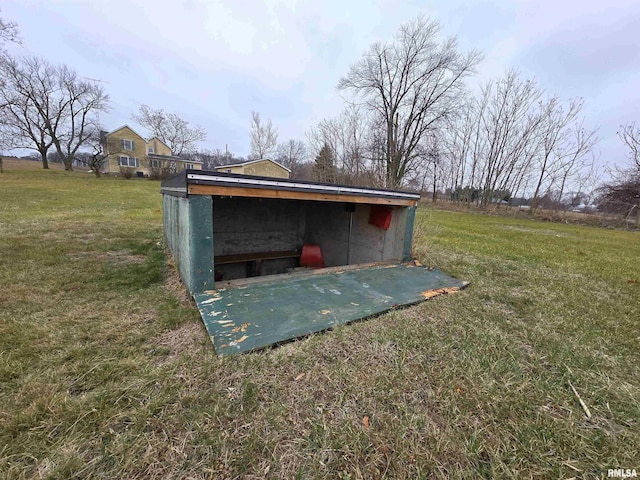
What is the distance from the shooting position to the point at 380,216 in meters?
5.26

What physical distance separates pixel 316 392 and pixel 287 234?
18.7 ft

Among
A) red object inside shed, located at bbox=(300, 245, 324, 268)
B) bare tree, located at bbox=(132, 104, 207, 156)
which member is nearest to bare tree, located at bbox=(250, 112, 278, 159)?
bare tree, located at bbox=(132, 104, 207, 156)

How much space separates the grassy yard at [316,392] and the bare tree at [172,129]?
4223cm

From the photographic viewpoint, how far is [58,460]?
124cm

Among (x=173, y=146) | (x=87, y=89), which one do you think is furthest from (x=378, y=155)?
(x=173, y=146)

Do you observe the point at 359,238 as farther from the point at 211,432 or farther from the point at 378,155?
the point at 378,155

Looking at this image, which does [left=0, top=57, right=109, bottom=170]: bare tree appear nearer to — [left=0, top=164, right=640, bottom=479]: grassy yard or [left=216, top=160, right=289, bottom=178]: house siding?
[left=216, top=160, right=289, bottom=178]: house siding

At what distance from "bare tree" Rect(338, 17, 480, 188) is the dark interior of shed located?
38.4ft

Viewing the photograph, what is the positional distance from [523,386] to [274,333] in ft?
6.59

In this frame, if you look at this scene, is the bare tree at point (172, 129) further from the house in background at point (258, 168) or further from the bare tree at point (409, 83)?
the bare tree at point (409, 83)

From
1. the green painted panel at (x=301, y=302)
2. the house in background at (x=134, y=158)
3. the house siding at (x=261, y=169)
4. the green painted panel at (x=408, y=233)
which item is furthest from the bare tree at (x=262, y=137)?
the green painted panel at (x=301, y=302)

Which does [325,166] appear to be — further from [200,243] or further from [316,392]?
[316,392]

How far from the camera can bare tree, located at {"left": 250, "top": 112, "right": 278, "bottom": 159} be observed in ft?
103

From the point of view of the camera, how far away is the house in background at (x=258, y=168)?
81.2 ft
